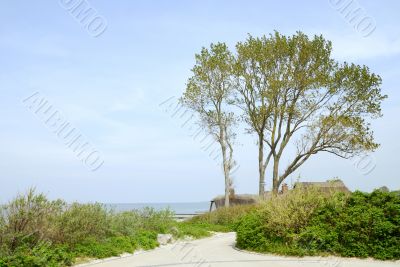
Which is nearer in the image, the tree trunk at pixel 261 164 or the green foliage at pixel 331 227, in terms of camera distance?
the green foliage at pixel 331 227

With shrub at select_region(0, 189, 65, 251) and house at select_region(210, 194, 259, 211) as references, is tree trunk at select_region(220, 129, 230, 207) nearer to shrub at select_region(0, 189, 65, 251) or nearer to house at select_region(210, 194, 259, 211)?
house at select_region(210, 194, 259, 211)

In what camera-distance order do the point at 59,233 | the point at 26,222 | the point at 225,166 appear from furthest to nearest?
1. the point at 225,166
2. the point at 59,233
3. the point at 26,222

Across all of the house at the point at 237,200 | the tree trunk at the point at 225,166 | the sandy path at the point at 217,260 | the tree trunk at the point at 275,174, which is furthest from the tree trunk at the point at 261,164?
the sandy path at the point at 217,260

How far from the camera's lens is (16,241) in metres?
11.8

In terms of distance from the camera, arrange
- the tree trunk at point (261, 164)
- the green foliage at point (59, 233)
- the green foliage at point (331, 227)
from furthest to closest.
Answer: the tree trunk at point (261, 164)
the green foliage at point (331, 227)
the green foliage at point (59, 233)

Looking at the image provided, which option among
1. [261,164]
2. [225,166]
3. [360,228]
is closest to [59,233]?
[360,228]

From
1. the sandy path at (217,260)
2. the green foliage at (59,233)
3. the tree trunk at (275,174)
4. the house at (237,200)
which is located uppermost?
the tree trunk at (275,174)

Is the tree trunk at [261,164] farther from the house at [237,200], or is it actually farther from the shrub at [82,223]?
the shrub at [82,223]

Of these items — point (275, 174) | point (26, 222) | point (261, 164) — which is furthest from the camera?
point (261, 164)

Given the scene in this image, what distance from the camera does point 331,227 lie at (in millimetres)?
13703

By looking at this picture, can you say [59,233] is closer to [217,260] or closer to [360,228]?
[217,260]

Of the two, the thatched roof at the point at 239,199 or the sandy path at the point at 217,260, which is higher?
the thatched roof at the point at 239,199

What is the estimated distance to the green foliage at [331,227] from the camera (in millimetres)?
12867

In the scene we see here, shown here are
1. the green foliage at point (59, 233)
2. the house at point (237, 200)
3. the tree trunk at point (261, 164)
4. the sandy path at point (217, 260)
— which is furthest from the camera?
the house at point (237, 200)
